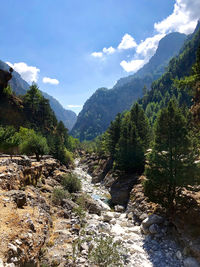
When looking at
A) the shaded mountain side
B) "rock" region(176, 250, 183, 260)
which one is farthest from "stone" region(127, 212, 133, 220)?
the shaded mountain side

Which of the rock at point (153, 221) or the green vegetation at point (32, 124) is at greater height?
the green vegetation at point (32, 124)

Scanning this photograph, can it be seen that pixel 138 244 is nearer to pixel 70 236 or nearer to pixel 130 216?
pixel 70 236

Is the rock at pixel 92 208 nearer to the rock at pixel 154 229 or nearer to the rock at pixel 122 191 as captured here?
the rock at pixel 122 191

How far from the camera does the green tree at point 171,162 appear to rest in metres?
13.6

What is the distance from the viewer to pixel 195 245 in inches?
424

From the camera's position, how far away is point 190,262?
406 inches

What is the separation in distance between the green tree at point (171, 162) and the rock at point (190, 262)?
3.96 meters

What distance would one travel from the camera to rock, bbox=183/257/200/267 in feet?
33.3

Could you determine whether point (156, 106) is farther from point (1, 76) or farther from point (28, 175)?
point (28, 175)

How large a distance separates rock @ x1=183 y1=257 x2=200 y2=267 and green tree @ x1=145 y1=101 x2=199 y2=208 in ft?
13.0

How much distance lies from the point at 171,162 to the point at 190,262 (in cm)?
700

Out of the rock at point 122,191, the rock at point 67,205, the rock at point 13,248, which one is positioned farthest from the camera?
the rock at point 122,191

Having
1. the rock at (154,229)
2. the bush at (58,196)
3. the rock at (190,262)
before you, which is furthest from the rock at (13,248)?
the bush at (58,196)

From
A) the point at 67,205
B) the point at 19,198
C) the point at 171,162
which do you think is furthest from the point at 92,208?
the point at 171,162
